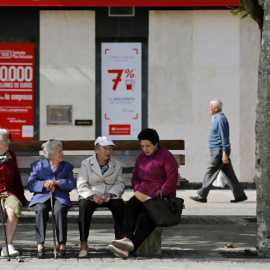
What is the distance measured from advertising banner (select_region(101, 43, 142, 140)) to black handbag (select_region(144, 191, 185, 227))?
9.03 m

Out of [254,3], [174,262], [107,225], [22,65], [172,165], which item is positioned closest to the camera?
[174,262]

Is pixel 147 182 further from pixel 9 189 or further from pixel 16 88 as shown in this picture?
pixel 16 88

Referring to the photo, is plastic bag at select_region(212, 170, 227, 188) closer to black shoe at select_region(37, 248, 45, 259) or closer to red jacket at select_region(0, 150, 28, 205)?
red jacket at select_region(0, 150, 28, 205)

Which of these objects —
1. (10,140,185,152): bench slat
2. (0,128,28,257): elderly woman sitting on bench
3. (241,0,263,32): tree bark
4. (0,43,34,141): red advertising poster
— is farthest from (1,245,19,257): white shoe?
(0,43,34,141): red advertising poster

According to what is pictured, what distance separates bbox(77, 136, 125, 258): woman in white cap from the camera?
10.3 m

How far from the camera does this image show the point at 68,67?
1916 centimetres

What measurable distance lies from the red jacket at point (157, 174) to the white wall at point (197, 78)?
8857 millimetres

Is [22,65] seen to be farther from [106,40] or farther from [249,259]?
[249,259]

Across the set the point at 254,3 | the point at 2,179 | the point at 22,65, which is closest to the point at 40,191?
the point at 2,179

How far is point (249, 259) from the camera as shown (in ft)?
32.2

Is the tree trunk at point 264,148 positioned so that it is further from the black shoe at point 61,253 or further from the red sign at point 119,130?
the red sign at point 119,130

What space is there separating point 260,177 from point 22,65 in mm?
9905

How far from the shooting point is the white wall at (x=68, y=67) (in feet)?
62.7

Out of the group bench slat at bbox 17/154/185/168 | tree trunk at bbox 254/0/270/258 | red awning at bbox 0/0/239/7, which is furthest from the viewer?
red awning at bbox 0/0/239/7
